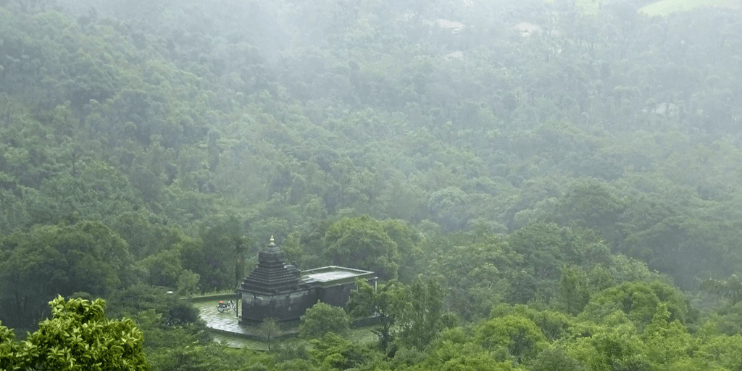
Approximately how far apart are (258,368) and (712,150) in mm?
62181

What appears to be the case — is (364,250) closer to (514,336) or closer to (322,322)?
(322,322)

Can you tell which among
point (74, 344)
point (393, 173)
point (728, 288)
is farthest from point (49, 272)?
point (393, 173)

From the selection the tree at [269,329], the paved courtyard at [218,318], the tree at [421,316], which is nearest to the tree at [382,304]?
the tree at [421,316]

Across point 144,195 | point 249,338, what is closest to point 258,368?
point 249,338

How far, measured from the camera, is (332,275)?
45750mm

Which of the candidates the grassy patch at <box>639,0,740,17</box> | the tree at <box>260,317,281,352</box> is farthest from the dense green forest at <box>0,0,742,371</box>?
the grassy patch at <box>639,0,740,17</box>

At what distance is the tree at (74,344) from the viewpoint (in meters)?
14.0

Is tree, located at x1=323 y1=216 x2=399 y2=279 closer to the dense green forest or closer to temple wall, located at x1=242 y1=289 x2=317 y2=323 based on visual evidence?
the dense green forest

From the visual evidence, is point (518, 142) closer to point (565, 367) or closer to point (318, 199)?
point (318, 199)

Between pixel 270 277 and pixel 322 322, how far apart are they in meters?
3.74

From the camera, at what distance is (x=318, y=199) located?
70.4 metres

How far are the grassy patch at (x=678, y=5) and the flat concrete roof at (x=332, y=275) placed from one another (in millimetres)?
84923

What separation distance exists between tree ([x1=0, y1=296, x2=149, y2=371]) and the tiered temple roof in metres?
27.0

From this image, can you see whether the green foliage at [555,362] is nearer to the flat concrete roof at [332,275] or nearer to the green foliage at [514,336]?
the green foliage at [514,336]
